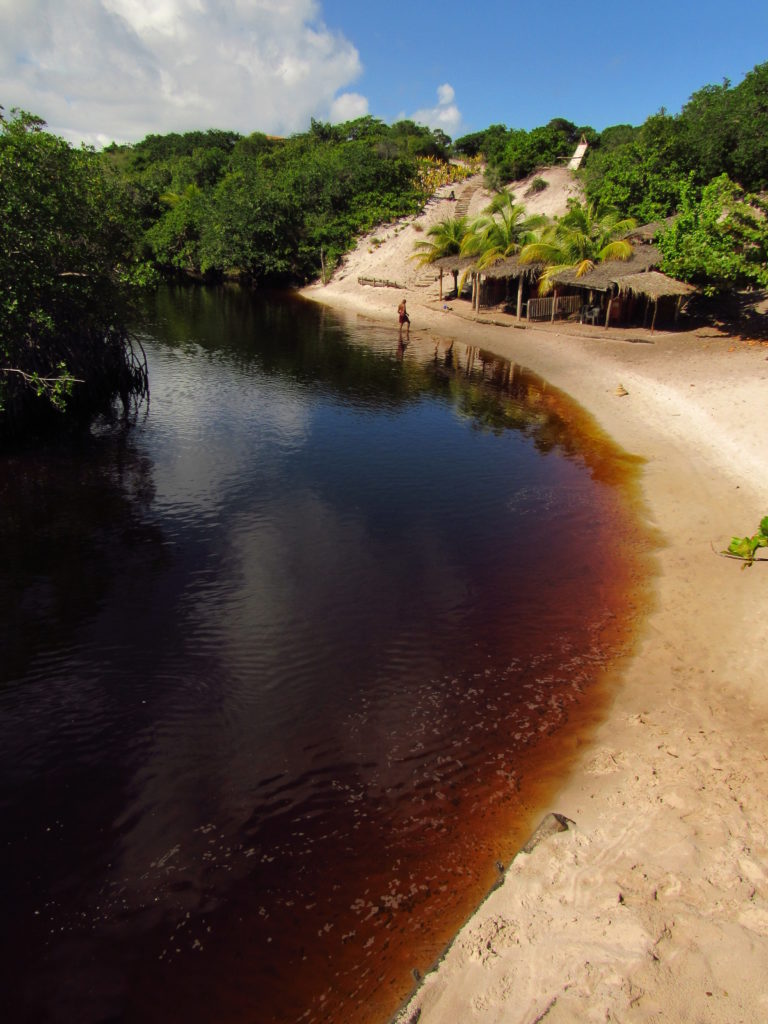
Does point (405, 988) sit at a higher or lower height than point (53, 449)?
lower

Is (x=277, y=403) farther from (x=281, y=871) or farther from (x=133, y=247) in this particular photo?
(x=281, y=871)

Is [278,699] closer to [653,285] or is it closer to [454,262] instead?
[653,285]

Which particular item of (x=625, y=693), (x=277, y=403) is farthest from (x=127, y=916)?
(x=277, y=403)

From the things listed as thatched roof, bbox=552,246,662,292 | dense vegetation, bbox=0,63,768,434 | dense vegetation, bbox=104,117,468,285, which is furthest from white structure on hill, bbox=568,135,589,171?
thatched roof, bbox=552,246,662,292

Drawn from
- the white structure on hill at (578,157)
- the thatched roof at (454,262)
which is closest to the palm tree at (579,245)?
the thatched roof at (454,262)

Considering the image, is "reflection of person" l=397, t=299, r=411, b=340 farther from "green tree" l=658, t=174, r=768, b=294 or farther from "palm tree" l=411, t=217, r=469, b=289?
"green tree" l=658, t=174, r=768, b=294
